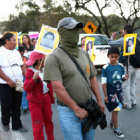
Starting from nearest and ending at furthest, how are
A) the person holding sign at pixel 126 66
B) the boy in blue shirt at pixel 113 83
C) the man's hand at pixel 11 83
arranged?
the boy in blue shirt at pixel 113 83
the man's hand at pixel 11 83
the person holding sign at pixel 126 66

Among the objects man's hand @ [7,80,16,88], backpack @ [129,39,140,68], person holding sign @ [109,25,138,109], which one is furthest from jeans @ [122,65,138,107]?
man's hand @ [7,80,16,88]

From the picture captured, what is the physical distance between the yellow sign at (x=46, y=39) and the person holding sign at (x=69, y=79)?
2.24 ft

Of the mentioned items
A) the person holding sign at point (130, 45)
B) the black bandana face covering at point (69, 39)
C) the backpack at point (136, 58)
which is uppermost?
the black bandana face covering at point (69, 39)

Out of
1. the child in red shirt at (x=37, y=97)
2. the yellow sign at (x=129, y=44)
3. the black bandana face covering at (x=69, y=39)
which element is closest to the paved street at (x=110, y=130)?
the child in red shirt at (x=37, y=97)

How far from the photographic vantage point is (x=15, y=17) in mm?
38219

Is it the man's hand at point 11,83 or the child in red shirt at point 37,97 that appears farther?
the man's hand at point 11,83

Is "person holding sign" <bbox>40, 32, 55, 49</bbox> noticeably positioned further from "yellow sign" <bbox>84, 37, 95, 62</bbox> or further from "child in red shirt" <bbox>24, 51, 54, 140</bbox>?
"yellow sign" <bbox>84, 37, 95, 62</bbox>

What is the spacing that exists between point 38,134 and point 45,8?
23.7 m

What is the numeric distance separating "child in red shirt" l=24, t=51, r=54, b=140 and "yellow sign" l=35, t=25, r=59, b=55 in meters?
0.22

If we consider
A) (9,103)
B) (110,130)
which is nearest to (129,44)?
(110,130)

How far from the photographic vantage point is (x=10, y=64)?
320 centimetres

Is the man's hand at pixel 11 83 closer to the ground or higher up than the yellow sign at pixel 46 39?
closer to the ground

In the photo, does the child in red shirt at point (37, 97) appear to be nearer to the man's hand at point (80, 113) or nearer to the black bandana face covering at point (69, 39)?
the black bandana face covering at point (69, 39)

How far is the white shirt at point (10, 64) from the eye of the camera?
3.14 m
